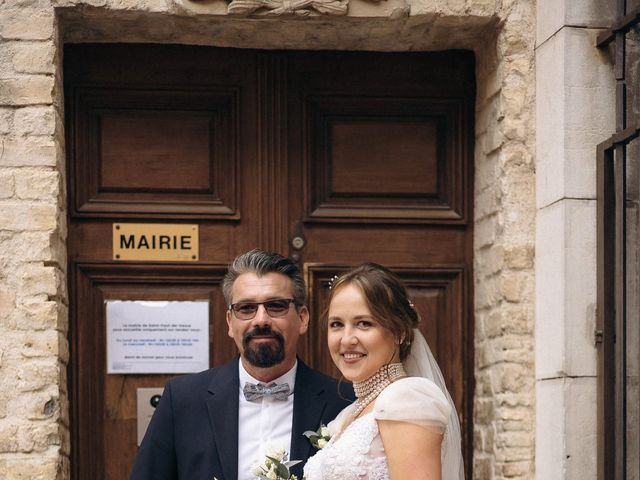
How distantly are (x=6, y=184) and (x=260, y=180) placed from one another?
1.21 meters

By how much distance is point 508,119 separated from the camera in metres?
5.71

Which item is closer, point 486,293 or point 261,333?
point 261,333

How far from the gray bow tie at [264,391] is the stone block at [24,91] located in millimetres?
1520

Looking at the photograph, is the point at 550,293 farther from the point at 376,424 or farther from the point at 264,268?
the point at 376,424

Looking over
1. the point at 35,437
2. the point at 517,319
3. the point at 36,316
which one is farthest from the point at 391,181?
the point at 35,437

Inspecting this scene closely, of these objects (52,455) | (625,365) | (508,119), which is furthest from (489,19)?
(52,455)

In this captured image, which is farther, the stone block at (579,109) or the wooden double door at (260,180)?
the wooden double door at (260,180)

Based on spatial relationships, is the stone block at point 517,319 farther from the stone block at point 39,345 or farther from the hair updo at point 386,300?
the stone block at point 39,345

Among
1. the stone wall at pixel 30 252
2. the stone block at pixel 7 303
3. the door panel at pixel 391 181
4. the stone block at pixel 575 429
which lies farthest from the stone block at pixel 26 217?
the stone block at pixel 575 429

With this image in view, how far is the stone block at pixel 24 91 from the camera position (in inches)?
217

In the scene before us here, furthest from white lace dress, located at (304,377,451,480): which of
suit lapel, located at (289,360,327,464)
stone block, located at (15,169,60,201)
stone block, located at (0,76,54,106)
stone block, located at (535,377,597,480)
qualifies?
stone block, located at (0,76,54,106)

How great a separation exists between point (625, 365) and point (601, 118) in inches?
41.7

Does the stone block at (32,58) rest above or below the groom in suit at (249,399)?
above

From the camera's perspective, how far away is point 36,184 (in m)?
5.51
